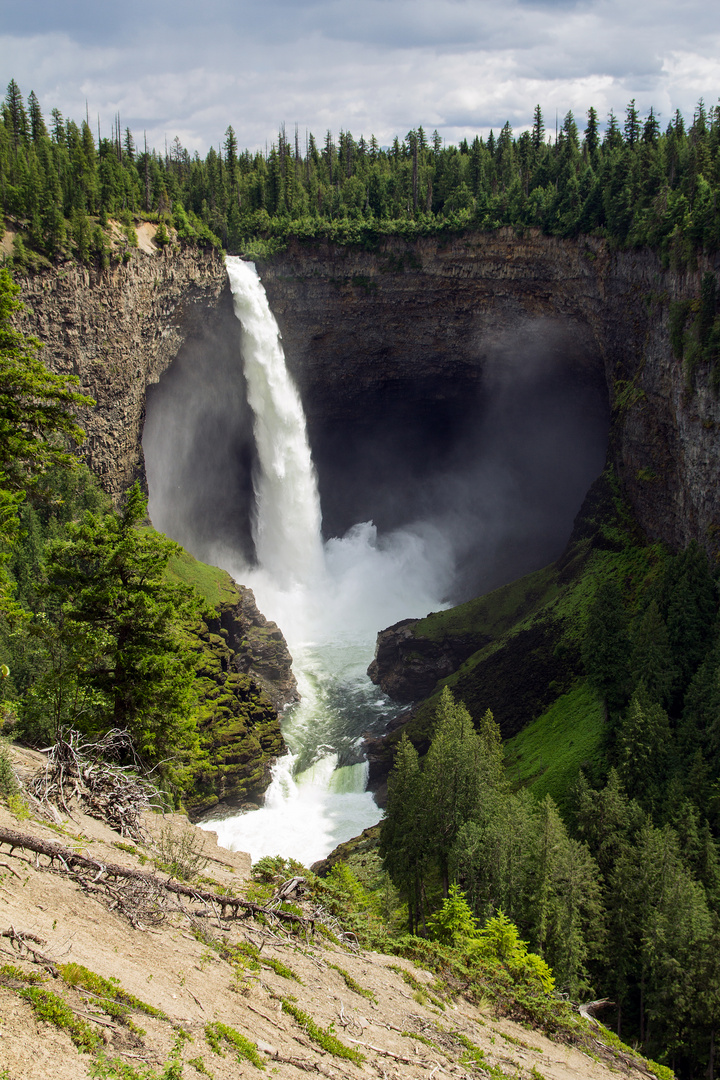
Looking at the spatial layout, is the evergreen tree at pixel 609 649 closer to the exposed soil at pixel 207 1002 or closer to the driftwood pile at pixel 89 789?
the exposed soil at pixel 207 1002

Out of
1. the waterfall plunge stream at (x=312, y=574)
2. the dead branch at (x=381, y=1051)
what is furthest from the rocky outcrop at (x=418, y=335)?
the dead branch at (x=381, y=1051)

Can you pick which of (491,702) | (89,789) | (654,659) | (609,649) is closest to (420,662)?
(491,702)

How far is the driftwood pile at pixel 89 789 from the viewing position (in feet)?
55.4

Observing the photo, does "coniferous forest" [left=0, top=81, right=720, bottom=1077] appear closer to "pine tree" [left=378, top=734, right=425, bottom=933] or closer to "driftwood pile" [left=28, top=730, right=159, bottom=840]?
"pine tree" [left=378, top=734, right=425, bottom=933]

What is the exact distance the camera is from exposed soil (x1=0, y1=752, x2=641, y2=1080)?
9.18m

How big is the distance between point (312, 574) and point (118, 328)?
33.2 m

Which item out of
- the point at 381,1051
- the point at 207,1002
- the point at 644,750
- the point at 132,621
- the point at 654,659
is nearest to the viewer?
the point at 207,1002

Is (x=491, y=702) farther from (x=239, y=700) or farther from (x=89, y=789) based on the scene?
(x=89, y=789)

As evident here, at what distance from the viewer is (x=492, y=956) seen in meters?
20.6

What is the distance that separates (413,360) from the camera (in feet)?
274

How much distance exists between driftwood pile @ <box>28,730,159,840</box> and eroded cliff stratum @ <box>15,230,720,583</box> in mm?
37368

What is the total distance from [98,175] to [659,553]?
2174 inches

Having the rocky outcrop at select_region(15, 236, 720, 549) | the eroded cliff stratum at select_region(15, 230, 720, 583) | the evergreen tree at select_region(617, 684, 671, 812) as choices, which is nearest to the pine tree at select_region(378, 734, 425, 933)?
the evergreen tree at select_region(617, 684, 671, 812)

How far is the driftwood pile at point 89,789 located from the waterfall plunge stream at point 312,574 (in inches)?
1525
